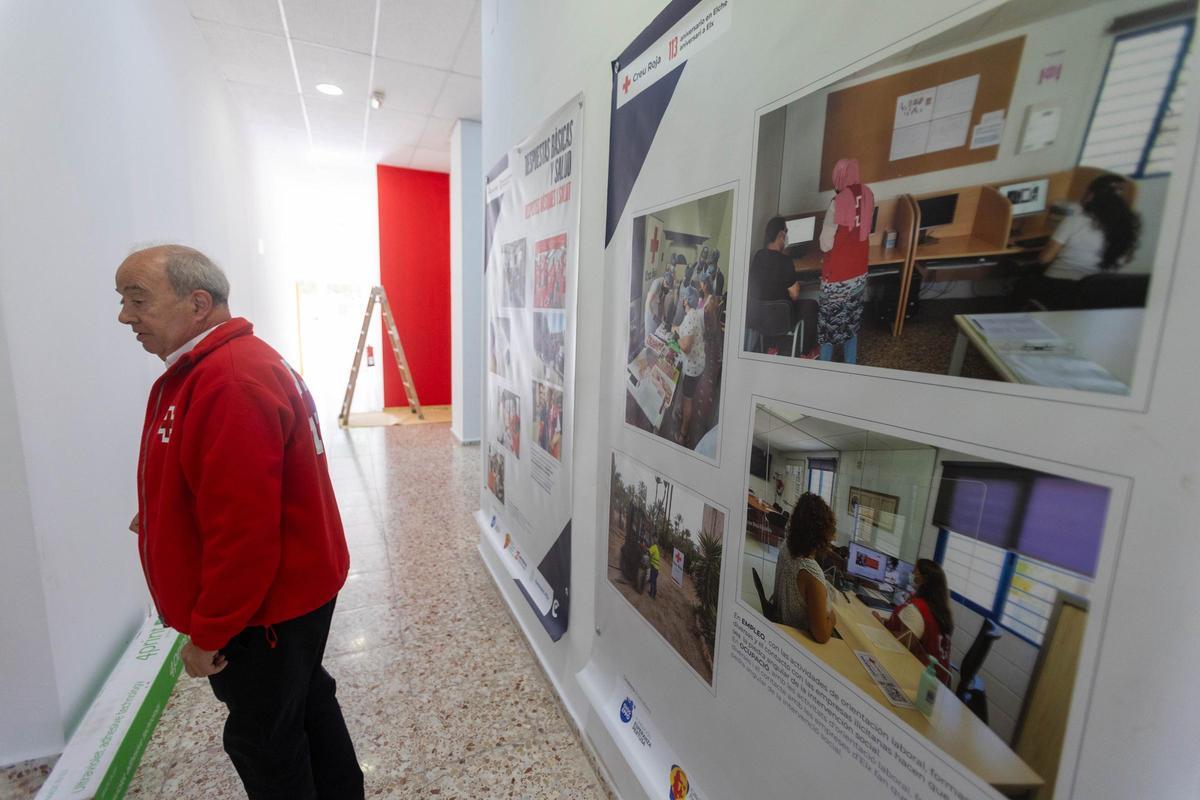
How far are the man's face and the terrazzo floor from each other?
4.48 ft

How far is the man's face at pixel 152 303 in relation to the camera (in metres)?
1.15

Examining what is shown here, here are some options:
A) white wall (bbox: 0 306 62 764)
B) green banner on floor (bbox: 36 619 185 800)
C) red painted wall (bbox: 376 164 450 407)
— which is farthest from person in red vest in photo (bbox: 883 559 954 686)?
red painted wall (bbox: 376 164 450 407)

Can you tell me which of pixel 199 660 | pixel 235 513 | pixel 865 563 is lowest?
pixel 199 660

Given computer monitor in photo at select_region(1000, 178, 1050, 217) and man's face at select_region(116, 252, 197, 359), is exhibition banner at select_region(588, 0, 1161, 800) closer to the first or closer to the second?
computer monitor in photo at select_region(1000, 178, 1050, 217)

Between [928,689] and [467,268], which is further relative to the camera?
[467,268]

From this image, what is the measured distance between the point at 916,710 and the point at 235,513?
123 centimetres

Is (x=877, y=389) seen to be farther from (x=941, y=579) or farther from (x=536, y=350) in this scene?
(x=536, y=350)

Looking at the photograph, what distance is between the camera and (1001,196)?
22.0 inches

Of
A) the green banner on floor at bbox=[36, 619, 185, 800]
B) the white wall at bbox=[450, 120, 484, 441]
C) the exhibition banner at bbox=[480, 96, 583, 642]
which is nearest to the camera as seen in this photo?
the green banner on floor at bbox=[36, 619, 185, 800]

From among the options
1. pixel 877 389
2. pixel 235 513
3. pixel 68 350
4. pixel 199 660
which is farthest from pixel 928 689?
pixel 68 350

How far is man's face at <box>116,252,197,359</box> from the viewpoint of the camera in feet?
3.79

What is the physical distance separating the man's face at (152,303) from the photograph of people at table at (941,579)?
1.31m

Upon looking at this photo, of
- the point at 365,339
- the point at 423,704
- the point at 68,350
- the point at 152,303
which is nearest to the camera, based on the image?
the point at 152,303

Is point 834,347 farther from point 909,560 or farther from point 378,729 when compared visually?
point 378,729
